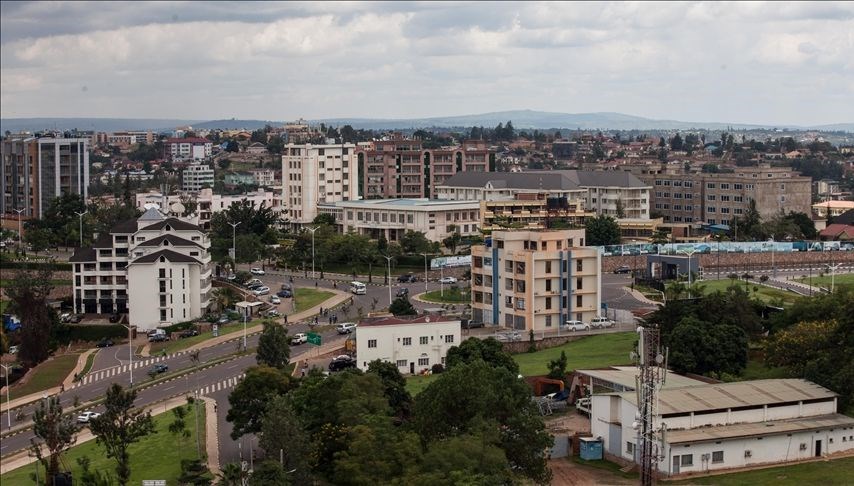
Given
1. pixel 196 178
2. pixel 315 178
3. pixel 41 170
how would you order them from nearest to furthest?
pixel 315 178 → pixel 41 170 → pixel 196 178

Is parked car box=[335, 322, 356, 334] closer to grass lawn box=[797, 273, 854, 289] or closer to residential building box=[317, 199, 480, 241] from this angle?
grass lawn box=[797, 273, 854, 289]

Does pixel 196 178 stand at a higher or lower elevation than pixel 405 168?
lower

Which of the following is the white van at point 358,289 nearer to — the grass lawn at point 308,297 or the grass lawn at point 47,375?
the grass lawn at point 308,297

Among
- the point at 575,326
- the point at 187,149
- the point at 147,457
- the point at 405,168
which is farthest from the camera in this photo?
the point at 187,149

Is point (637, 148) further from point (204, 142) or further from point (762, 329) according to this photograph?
point (762, 329)

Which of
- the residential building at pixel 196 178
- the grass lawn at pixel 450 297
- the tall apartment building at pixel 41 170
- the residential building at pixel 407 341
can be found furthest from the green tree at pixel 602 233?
the residential building at pixel 196 178

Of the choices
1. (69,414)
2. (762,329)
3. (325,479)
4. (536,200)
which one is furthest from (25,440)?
(536,200)

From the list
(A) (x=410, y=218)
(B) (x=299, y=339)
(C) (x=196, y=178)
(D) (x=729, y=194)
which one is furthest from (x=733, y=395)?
(C) (x=196, y=178)

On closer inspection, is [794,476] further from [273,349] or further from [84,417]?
[84,417]
